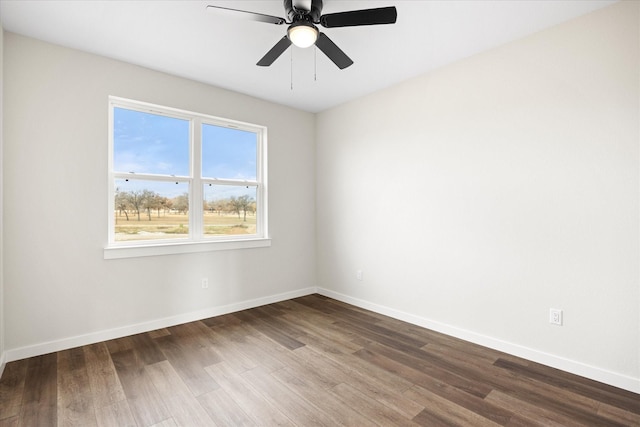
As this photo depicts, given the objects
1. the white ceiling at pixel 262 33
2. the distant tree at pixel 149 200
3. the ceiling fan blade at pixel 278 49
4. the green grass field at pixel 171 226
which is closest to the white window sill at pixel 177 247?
the green grass field at pixel 171 226

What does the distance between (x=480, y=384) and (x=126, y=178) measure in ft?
11.9

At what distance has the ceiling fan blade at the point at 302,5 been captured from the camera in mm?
1810

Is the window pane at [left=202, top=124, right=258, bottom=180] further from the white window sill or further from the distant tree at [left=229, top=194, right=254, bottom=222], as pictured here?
A: the white window sill

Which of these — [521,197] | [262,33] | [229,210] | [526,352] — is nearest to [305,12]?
[262,33]

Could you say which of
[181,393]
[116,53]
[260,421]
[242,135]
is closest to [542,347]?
[260,421]

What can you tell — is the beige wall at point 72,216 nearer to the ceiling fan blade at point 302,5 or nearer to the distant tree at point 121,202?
the distant tree at point 121,202

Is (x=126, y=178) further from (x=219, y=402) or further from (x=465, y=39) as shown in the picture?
(x=465, y=39)

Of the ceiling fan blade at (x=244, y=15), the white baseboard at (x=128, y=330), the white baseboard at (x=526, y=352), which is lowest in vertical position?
the white baseboard at (x=526, y=352)

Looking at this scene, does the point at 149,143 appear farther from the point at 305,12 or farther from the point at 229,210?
the point at 305,12

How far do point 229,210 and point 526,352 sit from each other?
3390 mm

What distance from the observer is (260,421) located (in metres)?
1.82

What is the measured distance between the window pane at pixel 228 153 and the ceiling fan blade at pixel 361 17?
2.23 metres

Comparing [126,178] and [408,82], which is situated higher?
[408,82]

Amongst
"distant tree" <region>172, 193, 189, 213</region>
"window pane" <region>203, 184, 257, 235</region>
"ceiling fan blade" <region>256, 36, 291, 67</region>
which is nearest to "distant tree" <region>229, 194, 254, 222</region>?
"window pane" <region>203, 184, 257, 235</region>
